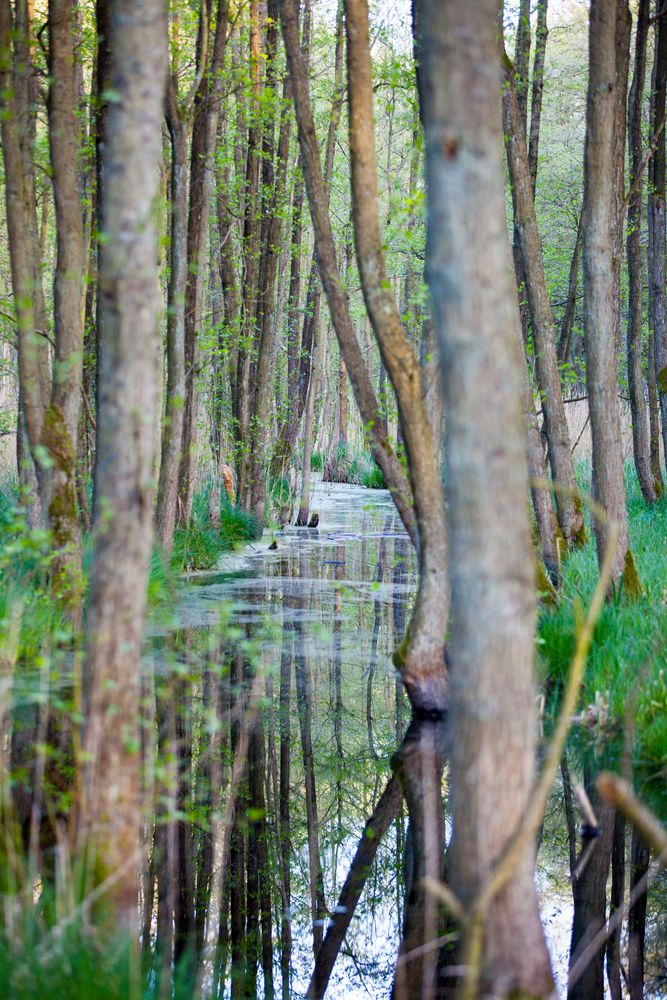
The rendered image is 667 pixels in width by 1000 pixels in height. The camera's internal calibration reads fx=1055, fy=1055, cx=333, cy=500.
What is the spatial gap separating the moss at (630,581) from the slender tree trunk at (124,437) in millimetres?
4512

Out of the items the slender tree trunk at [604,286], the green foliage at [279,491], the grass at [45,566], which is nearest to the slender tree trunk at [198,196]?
the grass at [45,566]

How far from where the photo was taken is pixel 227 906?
148 inches

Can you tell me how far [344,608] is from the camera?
9.26 metres

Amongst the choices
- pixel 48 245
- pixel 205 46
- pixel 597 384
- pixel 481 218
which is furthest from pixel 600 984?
pixel 48 245

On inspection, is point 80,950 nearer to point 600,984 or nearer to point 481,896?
point 481,896

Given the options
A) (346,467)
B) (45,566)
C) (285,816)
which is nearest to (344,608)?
(285,816)

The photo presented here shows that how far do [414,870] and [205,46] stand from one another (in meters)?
7.13

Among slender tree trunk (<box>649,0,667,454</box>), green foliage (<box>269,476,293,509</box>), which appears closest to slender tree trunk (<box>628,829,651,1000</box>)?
slender tree trunk (<box>649,0,667,454</box>)

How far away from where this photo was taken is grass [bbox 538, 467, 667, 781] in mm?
5027

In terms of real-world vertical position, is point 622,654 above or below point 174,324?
below

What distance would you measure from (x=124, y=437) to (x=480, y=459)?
3.32ft

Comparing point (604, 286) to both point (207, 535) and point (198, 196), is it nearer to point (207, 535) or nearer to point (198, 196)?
point (198, 196)

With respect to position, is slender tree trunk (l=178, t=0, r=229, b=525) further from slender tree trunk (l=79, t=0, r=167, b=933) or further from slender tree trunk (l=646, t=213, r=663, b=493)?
slender tree trunk (l=79, t=0, r=167, b=933)

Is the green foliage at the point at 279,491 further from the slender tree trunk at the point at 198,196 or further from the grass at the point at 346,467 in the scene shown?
the grass at the point at 346,467
